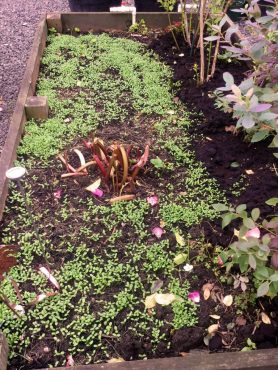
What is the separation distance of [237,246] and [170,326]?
0.51 m

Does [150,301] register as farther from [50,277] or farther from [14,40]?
[14,40]

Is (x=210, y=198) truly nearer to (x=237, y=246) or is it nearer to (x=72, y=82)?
(x=237, y=246)

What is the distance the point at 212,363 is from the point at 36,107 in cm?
204

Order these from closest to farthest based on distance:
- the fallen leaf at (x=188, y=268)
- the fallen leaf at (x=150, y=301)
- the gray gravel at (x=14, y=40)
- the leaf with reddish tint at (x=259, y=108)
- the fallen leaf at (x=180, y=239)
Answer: the leaf with reddish tint at (x=259, y=108) → the fallen leaf at (x=150, y=301) → the fallen leaf at (x=188, y=268) → the fallen leaf at (x=180, y=239) → the gray gravel at (x=14, y=40)

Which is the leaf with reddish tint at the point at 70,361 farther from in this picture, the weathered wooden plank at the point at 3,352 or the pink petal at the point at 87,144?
the pink petal at the point at 87,144

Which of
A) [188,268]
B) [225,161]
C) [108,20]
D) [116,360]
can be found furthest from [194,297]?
[108,20]

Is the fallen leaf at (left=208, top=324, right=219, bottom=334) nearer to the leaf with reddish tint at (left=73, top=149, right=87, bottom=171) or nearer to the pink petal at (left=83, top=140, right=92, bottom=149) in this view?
the leaf with reddish tint at (left=73, top=149, right=87, bottom=171)

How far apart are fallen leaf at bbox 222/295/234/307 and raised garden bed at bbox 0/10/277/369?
23 millimetres

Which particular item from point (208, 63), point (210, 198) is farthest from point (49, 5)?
point (210, 198)

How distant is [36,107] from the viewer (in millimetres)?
2834

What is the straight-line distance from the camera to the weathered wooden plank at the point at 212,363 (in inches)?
58.3

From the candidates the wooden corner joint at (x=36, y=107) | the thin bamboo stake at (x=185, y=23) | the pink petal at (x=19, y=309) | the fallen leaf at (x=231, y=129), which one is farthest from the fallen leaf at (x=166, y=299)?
the thin bamboo stake at (x=185, y=23)

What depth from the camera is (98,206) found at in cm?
227

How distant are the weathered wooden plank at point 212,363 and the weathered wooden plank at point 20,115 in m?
1.11
